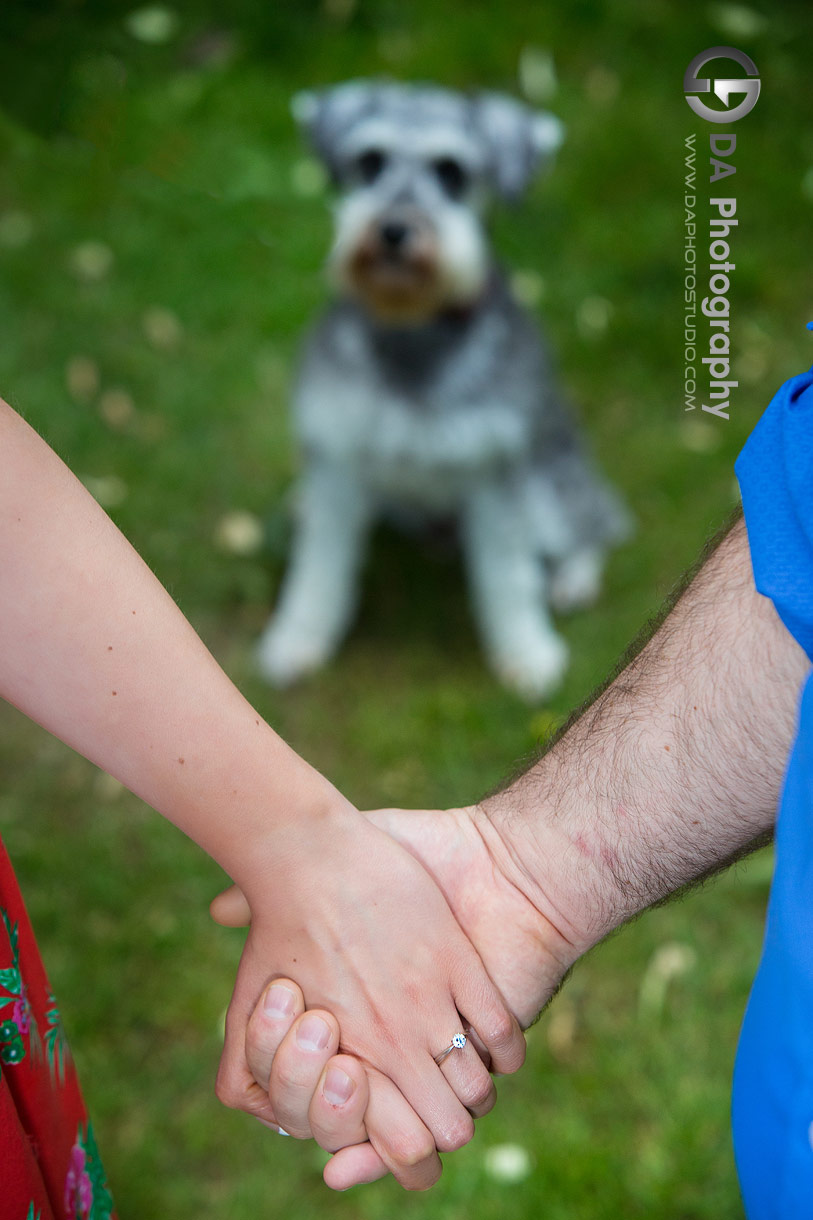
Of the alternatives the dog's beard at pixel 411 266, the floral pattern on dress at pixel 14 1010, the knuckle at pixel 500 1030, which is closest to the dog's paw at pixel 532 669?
the dog's beard at pixel 411 266

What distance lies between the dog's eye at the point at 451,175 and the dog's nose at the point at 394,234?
21 centimetres

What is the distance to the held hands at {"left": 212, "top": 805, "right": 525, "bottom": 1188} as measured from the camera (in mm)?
1216

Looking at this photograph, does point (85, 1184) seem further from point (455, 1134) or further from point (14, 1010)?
point (455, 1134)

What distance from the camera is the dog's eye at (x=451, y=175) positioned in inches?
95.8

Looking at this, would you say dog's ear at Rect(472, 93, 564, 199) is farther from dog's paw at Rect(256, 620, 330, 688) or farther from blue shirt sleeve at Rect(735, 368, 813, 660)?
blue shirt sleeve at Rect(735, 368, 813, 660)

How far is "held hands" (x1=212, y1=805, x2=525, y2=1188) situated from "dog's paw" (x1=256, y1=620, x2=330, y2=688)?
1.49m

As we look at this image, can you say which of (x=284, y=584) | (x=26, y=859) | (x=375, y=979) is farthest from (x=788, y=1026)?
(x=284, y=584)

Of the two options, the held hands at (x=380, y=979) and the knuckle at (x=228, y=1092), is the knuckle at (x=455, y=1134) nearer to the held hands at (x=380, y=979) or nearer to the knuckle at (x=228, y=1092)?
the held hands at (x=380, y=979)

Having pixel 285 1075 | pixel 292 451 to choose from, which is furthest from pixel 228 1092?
pixel 292 451

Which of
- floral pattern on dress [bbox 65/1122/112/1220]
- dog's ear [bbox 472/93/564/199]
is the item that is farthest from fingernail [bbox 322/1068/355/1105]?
dog's ear [bbox 472/93/564/199]

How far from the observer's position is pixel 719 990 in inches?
84.3

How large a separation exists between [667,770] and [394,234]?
1.53 metres

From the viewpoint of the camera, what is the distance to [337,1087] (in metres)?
1.22

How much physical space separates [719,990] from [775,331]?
2.42 m
